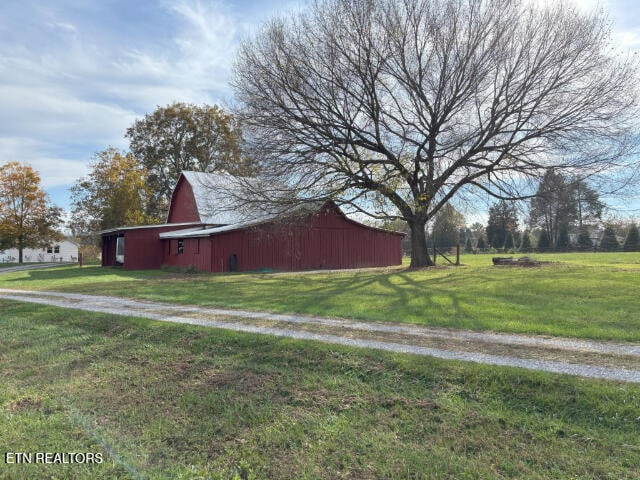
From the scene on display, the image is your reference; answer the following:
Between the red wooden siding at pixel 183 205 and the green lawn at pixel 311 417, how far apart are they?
25347mm

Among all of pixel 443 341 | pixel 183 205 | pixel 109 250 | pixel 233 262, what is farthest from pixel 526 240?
pixel 443 341

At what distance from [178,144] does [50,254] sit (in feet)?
130

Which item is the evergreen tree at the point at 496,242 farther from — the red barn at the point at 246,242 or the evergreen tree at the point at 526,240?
the red barn at the point at 246,242

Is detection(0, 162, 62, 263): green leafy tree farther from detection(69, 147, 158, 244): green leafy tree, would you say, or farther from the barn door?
the barn door

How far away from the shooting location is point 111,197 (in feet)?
129

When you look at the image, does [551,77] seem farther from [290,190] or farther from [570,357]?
[570,357]

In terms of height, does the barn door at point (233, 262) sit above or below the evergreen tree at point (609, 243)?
below

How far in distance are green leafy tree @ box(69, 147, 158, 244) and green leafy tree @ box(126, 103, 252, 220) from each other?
3430mm

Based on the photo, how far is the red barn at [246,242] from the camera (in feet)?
78.0

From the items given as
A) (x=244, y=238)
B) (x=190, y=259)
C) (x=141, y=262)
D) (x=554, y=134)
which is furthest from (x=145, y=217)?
(x=554, y=134)

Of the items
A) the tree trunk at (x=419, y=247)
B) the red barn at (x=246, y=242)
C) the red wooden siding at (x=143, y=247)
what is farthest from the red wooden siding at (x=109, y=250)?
the tree trunk at (x=419, y=247)

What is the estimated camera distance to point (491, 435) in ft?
12.1

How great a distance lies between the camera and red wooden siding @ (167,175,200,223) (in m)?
30.8

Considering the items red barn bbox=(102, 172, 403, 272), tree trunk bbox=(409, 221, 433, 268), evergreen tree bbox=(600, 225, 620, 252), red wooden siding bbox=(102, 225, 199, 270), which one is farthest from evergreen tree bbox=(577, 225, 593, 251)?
red wooden siding bbox=(102, 225, 199, 270)
